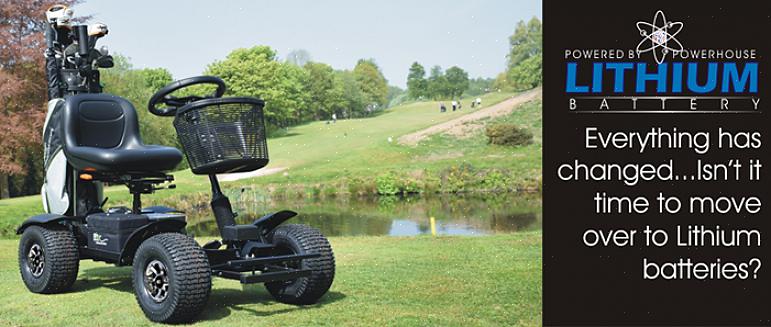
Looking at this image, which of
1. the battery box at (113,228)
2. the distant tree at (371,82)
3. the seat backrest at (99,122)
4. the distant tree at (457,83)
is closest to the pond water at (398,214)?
the seat backrest at (99,122)

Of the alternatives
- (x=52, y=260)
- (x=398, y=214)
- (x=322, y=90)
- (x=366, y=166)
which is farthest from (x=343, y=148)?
(x=52, y=260)

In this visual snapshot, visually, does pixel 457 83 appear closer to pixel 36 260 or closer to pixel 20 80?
pixel 20 80

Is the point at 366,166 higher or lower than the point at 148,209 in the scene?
lower

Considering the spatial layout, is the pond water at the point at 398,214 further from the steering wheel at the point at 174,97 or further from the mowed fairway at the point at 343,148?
the steering wheel at the point at 174,97

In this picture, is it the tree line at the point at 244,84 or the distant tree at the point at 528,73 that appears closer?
the tree line at the point at 244,84

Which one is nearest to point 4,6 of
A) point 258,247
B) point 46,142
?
point 46,142

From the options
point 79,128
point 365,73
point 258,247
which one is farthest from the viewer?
point 365,73

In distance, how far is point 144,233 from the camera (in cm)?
733

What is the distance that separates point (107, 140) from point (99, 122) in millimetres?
179

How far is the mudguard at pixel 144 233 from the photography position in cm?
726

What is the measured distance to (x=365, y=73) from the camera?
279ft

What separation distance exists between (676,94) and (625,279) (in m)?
1.45

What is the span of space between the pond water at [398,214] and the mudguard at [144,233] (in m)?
Result: 11.3

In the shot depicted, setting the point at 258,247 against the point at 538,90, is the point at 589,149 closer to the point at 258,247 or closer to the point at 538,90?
the point at 258,247
